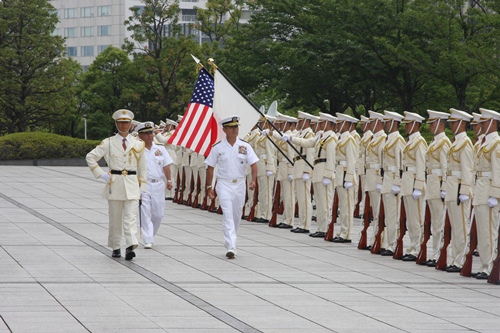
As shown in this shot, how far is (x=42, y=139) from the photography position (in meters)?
51.8

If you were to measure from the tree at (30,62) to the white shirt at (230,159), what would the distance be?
40946 millimetres

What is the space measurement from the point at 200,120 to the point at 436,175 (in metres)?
6.42

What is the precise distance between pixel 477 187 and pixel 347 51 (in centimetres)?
2126

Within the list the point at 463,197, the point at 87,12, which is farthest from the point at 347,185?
the point at 87,12

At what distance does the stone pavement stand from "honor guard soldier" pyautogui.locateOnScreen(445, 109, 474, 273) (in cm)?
52

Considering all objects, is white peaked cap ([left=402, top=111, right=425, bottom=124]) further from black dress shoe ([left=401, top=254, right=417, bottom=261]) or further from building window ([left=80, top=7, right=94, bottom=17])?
building window ([left=80, top=7, right=94, bottom=17])

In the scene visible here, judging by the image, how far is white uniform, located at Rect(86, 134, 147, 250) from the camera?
46.1 ft

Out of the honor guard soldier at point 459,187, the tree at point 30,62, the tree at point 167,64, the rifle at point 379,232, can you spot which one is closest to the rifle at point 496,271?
the honor guard soldier at point 459,187

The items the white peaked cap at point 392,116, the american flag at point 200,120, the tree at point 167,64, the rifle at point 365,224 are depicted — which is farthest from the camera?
the tree at point 167,64

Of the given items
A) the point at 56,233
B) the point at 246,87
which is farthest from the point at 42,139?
the point at 56,233

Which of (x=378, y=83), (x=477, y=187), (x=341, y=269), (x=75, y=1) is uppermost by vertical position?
(x=75, y=1)

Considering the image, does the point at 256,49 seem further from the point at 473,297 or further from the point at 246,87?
the point at 473,297

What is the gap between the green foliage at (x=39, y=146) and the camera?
50688 mm

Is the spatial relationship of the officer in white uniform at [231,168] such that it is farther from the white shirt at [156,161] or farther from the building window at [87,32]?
the building window at [87,32]
